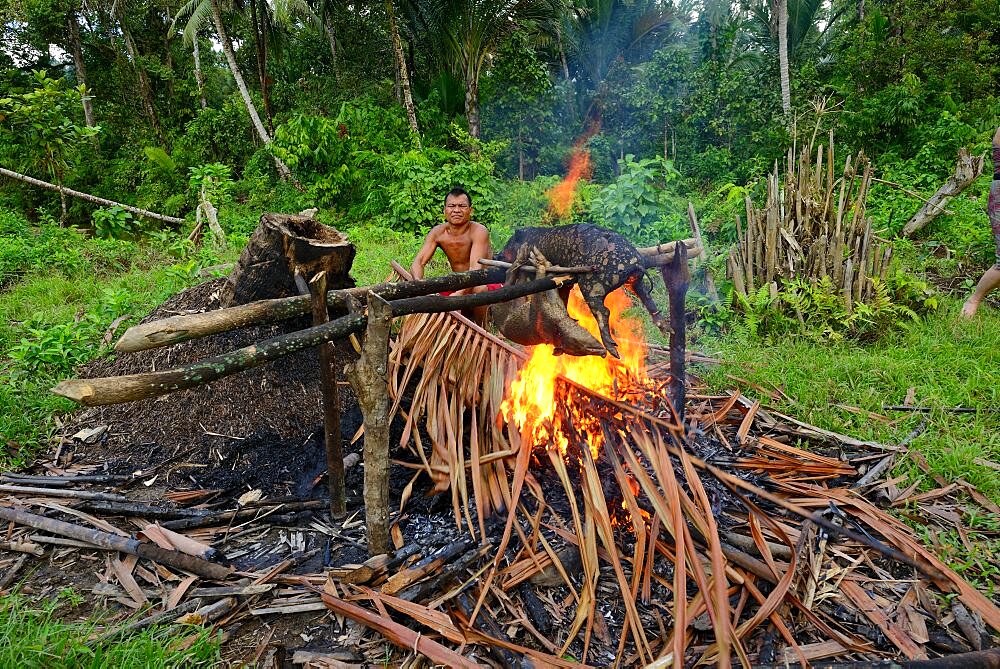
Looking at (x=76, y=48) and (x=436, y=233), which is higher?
(x=76, y=48)

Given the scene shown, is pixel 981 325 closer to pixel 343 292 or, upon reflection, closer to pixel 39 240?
pixel 343 292

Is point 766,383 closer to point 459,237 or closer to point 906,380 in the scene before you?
point 906,380

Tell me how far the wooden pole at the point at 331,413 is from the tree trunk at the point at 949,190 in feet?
21.3

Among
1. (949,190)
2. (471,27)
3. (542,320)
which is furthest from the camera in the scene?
(471,27)

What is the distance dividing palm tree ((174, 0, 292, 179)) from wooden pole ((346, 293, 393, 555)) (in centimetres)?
1065

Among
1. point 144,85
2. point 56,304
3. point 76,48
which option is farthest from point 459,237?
point 76,48

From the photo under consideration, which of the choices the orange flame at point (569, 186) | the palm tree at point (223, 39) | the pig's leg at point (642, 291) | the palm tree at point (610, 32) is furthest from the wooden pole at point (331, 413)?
the palm tree at point (610, 32)

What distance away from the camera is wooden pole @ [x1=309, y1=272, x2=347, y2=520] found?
8.16ft

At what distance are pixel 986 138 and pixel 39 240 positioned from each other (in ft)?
45.7

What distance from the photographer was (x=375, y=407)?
213 cm

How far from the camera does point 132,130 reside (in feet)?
49.6

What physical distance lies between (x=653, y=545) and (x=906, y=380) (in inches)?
111

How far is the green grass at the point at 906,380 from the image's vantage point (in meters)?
3.08

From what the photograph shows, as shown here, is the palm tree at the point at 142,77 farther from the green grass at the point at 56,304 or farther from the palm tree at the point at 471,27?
the palm tree at the point at 471,27
